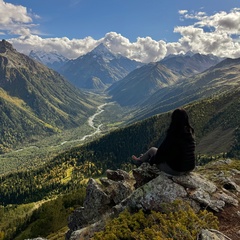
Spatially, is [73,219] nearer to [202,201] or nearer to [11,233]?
[202,201]

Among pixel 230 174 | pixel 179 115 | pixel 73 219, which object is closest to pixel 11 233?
pixel 73 219

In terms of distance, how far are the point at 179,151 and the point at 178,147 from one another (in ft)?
1.50

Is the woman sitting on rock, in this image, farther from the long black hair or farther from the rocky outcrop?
the rocky outcrop

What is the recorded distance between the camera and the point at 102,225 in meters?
25.7

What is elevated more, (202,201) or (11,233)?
(202,201)

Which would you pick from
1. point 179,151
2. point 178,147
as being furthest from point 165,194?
Answer: point 178,147

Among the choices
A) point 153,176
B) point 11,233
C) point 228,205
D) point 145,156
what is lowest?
point 11,233

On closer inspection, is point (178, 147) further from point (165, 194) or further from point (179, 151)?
point (165, 194)

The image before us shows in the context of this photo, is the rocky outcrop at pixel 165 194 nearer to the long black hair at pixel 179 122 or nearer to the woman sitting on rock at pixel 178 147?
the woman sitting on rock at pixel 178 147

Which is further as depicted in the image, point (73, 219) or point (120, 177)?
point (120, 177)

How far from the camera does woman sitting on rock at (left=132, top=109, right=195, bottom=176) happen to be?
25469 millimetres

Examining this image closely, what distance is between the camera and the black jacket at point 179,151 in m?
25.6

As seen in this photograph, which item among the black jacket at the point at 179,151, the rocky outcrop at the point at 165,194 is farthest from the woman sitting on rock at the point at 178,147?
the rocky outcrop at the point at 165,194

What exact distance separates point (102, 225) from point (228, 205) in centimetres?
1267
